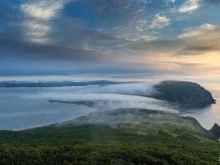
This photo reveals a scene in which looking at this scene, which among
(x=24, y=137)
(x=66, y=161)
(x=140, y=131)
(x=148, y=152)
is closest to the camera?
(x=66, y=161)

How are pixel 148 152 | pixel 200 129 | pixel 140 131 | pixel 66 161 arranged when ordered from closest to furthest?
pixel 66 161
pixel 148 152
pixel 140 131
pixel 200 129

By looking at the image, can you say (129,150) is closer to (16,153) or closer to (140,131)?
(16,153)

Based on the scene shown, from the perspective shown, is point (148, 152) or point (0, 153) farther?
point (148, 152)


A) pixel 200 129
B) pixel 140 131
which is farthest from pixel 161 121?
pixel 140 131

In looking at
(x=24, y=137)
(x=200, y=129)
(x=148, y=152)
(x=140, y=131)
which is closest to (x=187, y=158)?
(x=148, y=152)

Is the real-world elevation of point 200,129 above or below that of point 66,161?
below

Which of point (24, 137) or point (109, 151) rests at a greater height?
point (109, 151)

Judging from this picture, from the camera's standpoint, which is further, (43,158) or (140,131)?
(140,131)

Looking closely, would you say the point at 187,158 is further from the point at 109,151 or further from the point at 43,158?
the point at 43,158

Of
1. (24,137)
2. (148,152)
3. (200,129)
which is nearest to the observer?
(148,152)
